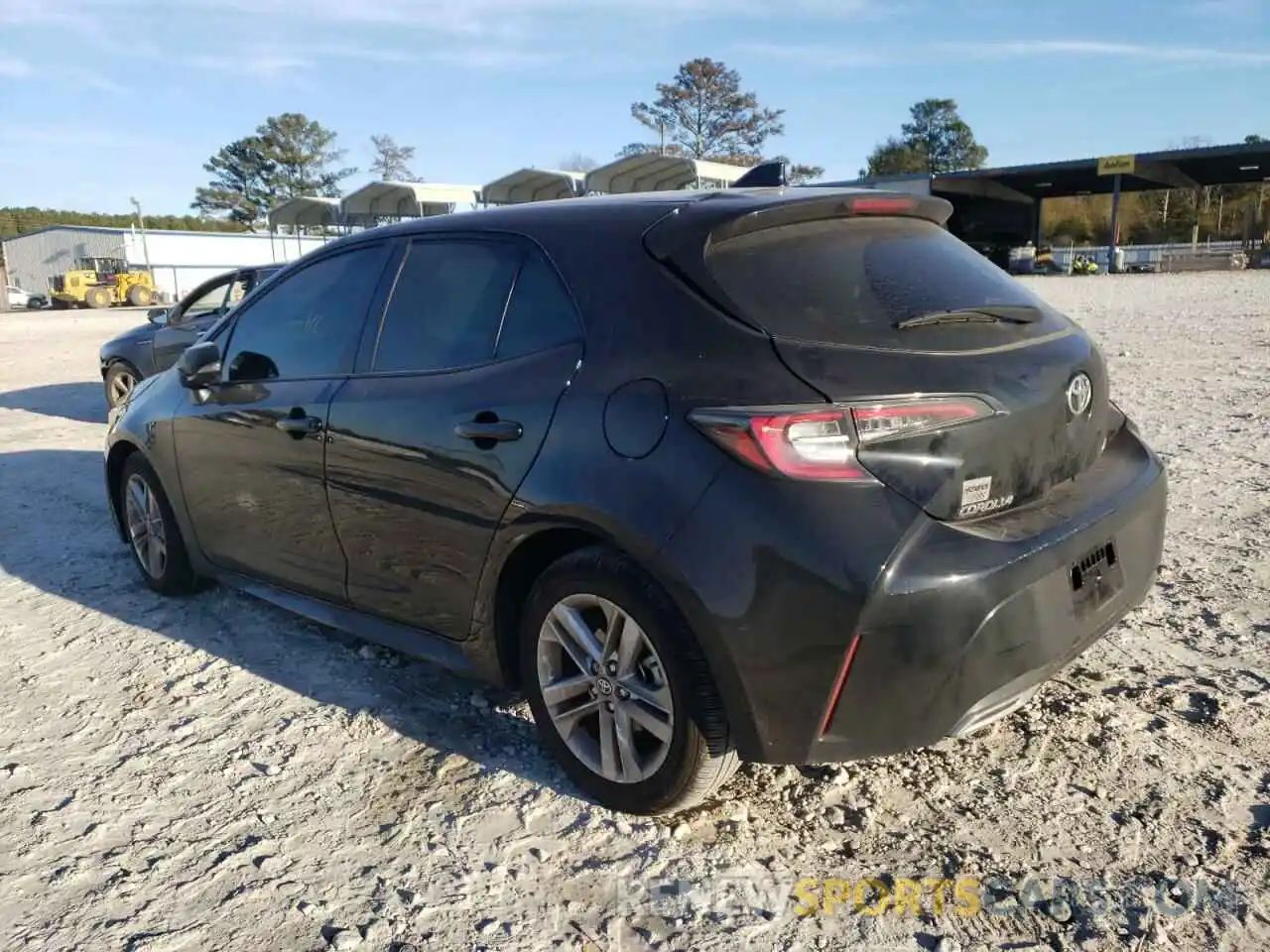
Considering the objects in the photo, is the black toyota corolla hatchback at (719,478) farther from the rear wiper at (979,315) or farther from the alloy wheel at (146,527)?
the alloy wheel at (146,527)

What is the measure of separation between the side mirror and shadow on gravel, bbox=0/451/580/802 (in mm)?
1095

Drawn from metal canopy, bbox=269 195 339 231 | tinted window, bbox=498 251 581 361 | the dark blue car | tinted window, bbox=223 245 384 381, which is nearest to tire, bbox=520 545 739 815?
tinted window, bbox=498 251 581 361

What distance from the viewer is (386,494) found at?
3.26 m

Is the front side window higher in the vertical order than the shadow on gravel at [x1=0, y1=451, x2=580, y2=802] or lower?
higher

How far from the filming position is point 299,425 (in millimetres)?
3637

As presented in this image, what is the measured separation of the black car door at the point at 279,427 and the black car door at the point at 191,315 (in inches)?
224

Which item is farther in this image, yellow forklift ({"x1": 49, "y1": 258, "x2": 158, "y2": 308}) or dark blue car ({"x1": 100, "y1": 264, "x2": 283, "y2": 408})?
yellow forklift ({"x1": 49, "y1": 258, "x2": 158, "y2": 308})

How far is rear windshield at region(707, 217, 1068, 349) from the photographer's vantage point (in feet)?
8.37

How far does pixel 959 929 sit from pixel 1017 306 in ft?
5.64

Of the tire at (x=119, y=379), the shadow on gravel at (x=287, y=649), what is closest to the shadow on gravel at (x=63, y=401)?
the tire at (x=119, y=379)

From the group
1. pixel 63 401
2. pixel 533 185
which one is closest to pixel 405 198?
pixel 533 185

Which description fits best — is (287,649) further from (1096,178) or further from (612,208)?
(1096,178)

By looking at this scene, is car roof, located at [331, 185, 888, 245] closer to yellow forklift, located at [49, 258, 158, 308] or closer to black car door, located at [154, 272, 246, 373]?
black car door, located at [154, 272, 246, 373]

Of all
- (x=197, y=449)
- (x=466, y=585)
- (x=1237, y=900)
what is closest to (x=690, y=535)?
(x=466, y=585)
